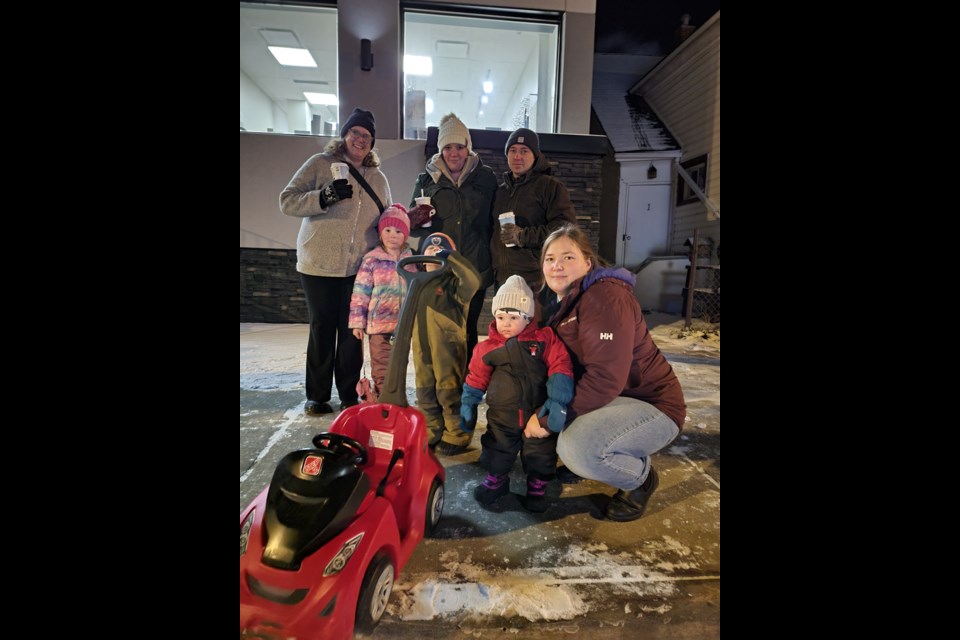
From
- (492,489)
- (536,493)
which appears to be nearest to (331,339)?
(492,489)

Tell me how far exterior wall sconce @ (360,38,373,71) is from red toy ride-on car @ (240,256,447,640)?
5.18m

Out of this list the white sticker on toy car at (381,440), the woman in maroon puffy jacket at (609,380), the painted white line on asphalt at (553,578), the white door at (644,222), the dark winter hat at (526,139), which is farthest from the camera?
the white door at (644,222)

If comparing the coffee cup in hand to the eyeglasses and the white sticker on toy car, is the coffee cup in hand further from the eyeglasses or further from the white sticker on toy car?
the white sticker on toy car

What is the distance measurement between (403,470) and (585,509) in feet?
2.72

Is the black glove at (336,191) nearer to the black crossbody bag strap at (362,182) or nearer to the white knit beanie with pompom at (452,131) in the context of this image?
the black crossbody bag strap at (362,182)

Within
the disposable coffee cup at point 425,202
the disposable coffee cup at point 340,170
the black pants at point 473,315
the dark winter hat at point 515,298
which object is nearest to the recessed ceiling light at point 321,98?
the disposable coffee cup at point 340,170

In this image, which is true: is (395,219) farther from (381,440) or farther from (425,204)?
(381,440)

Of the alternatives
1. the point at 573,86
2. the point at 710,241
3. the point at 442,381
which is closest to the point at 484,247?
the point at 442,381

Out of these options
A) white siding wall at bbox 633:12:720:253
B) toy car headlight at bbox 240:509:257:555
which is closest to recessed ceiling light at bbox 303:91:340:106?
toy car headlight at bbox 240:509:257:555

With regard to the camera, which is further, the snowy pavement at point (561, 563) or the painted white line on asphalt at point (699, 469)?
the painted white line on asphalt at point (699, 469)

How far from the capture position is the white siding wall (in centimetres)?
849

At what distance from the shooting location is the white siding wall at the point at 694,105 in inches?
334

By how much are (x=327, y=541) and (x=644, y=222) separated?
10005 mm

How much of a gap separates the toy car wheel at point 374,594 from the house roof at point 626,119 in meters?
10.2
